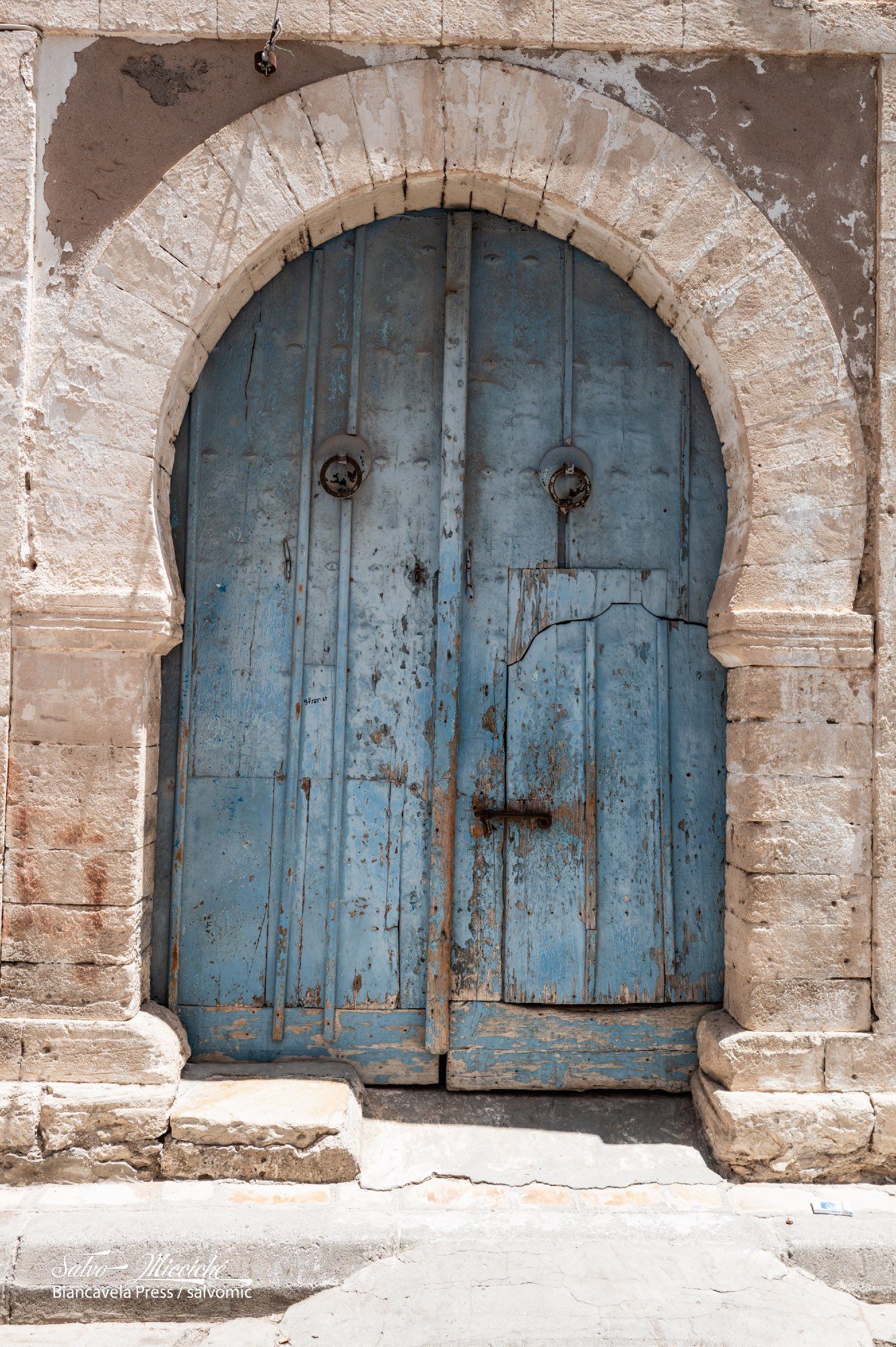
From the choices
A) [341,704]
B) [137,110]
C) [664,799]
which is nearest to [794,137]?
[137,110]

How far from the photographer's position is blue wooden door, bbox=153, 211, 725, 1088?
337cm

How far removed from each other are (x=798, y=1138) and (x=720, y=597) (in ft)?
5.99

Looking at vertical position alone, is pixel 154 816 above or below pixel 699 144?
below

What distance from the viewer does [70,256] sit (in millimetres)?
3062

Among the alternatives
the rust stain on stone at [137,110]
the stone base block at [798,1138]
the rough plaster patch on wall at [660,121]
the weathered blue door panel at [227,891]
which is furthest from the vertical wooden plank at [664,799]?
the rust stain on stone at [137,110]

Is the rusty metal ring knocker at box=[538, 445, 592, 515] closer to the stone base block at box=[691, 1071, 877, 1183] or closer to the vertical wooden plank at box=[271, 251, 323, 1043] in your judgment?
the vertical wooden plank at box=[271, 251, 323, 1043]

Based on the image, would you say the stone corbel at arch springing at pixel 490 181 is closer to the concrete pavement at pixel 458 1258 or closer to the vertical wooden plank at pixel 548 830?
the vertical wooden plank at pixel 548 830

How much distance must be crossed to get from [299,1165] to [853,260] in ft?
11.8

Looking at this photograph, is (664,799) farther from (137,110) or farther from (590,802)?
(137,110)

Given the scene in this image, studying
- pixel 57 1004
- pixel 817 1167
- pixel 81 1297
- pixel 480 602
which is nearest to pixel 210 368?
pixel 480 602

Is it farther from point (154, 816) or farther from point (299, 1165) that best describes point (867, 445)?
point (299, 1165)

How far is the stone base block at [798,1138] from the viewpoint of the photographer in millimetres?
2994

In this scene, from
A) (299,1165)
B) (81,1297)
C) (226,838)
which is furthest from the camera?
(226,838)

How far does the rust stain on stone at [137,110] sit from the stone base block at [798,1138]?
3.67m
